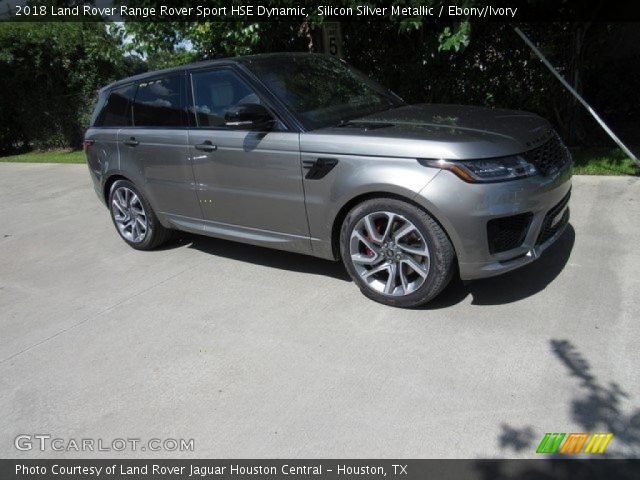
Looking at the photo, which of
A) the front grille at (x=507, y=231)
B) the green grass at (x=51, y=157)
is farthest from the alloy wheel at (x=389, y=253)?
the green grass at (x=51, y=157)

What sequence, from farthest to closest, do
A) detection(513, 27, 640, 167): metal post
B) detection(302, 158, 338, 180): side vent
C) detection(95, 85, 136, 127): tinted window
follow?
Answer: 1. detection(513, 27, 640, 167): metal post
2. detection(95, 85, 136, 127): tinted window
3. detection(302, 158, 338, 180): side vent

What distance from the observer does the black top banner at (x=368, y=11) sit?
650 centimetres

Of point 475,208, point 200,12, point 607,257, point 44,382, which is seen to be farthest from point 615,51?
point 44,382

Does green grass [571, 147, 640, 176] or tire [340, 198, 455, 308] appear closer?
tire [340, 198, 455, 308]

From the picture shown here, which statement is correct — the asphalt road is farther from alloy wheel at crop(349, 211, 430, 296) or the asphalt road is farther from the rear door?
the rear door

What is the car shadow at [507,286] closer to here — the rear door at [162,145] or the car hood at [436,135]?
the car hood at [436,135]

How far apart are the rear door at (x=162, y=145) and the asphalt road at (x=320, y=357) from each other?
0.67m

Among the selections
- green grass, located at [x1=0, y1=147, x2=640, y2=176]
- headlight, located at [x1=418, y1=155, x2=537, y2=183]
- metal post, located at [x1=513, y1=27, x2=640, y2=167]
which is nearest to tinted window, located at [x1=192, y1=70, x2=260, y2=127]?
headlight, located at [x1=418, y1=155, x2=537, y2=183]

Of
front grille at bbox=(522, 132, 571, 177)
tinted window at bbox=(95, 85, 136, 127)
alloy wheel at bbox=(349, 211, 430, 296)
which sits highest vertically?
tinted window at bbox=(95, 85, 136, 127)

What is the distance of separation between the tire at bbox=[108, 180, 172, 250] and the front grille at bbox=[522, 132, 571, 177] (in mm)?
3579

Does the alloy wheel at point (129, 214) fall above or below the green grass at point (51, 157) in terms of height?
below

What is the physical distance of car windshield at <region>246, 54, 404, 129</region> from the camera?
14.2 ft

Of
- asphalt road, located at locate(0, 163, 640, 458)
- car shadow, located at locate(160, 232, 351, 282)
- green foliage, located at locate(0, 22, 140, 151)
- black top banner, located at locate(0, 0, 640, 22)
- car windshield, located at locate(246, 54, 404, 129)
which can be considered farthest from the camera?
green foliage, located at locate(0, 22, 140, 151)

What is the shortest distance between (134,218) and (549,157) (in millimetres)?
4041
